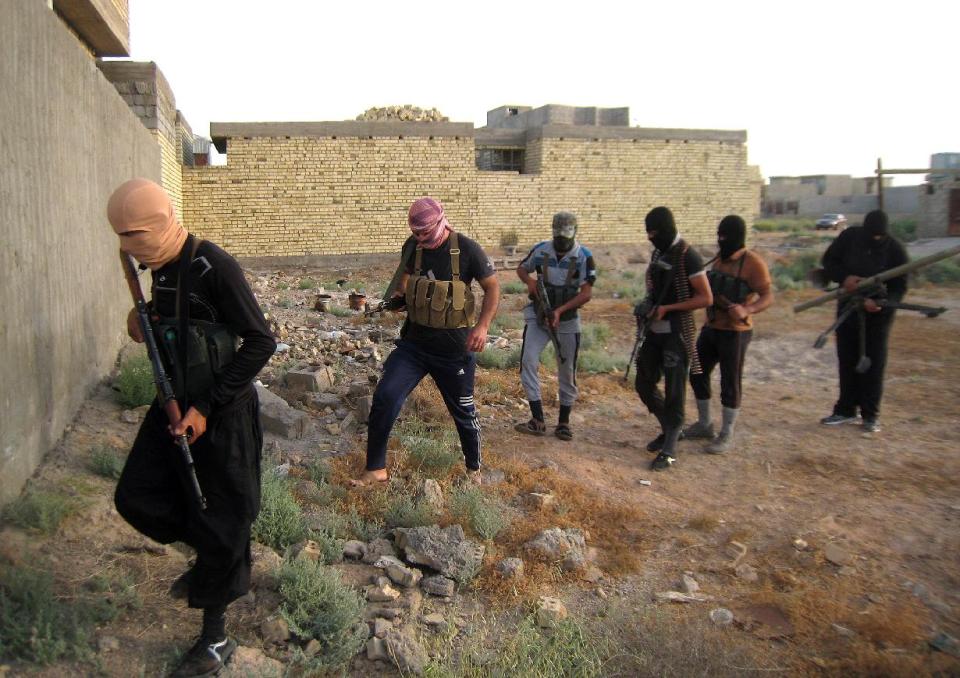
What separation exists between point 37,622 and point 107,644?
0.25 metres

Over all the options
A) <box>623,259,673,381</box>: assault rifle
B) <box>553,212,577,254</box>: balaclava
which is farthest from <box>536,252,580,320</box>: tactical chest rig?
<box>623,259,673,381</box>: assault rifle

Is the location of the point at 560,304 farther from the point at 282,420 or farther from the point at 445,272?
the point at 282,420

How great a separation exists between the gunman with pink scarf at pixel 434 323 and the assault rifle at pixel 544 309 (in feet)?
4.01

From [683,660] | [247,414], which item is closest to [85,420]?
[247,414]

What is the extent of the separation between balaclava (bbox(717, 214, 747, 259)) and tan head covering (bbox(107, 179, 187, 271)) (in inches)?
161

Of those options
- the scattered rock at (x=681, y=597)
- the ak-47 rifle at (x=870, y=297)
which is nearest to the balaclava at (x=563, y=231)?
the ak-47 rifle at (x=870, y=297)

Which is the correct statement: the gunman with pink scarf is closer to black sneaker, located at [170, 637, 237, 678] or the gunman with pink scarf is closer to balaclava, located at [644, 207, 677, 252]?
balaclava, located at [644, 207, 677, 252]

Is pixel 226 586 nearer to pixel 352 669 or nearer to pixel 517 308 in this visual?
pixel 352 669

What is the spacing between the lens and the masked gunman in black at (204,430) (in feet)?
7.85

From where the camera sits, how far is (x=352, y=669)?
268 cm

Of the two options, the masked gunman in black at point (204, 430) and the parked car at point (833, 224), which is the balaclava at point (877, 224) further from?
the parked car at point (833, 224)

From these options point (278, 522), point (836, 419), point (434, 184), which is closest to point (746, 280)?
point (836, 419)

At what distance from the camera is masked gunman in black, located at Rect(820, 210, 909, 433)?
5.84m

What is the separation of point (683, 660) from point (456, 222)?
17.2 metres
